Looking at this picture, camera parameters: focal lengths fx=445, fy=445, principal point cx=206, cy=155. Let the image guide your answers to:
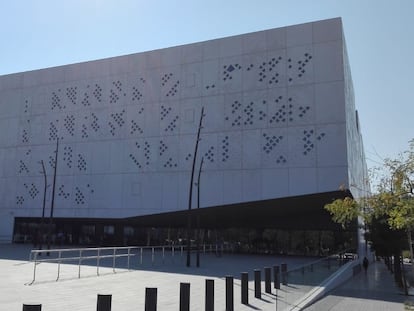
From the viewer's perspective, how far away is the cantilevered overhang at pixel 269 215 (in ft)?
112

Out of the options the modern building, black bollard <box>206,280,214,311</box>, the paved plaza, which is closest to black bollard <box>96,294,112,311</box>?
black bollard <box>206,280,214,311</box>

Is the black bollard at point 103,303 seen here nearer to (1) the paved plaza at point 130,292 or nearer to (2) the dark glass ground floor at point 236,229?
(1) the paved plaza at point 130,292

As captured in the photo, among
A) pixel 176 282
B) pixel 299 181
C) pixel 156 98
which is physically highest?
pixel 156 98

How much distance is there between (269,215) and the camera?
40625 mm

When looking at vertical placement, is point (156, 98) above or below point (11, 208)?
above

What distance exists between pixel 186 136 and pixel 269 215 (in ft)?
35.2

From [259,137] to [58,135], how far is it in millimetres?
21551

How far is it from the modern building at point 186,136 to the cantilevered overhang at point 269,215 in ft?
0.42

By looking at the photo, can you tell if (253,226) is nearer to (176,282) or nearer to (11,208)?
(11,208)

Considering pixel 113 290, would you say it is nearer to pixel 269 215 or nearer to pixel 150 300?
pixel 150 300

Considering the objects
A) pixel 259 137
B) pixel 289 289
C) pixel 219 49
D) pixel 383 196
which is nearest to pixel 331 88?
pixel 259 137

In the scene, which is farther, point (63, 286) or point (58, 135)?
point (58, 135)

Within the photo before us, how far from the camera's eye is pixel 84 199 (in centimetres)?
4197

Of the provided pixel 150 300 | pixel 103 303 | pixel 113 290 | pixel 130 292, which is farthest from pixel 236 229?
pixel 103 303
